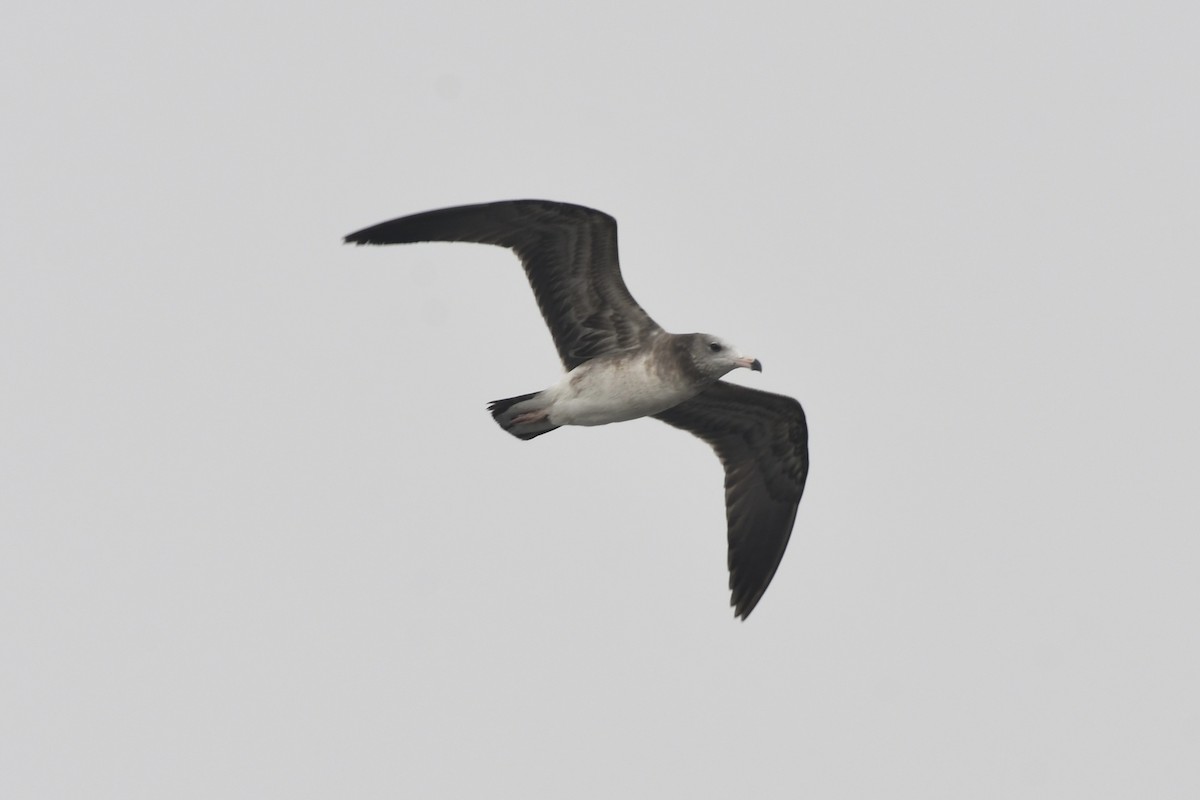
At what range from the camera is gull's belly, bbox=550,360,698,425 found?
50.9 feet

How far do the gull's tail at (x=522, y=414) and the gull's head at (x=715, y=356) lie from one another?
1573mm

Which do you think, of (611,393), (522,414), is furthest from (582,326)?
(522,414)

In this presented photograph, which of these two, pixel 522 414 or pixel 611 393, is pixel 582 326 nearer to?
pixel 611 393

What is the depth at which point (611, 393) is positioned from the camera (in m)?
15.6

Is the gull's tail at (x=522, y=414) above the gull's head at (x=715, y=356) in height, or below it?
below

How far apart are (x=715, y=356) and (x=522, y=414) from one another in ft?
6.51

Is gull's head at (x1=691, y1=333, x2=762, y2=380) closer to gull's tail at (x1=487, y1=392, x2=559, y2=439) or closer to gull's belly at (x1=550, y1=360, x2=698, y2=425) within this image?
gull's belly at (x1=550, y1=360, x2=698, y2=425)

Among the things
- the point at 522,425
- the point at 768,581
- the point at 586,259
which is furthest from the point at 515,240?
the point at 768,581

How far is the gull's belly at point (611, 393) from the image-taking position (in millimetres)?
15508

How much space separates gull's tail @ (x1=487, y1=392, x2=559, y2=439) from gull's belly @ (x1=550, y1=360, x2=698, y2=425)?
4.7 inches

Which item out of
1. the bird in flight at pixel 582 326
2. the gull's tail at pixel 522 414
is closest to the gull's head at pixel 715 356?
the bird in flight at pixel 582 326

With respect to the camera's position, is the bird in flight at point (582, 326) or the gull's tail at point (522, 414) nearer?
the bird in flight at point (582, 326)

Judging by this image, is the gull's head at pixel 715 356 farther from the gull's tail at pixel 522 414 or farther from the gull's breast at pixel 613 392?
the gull's tail at pixel 522 414

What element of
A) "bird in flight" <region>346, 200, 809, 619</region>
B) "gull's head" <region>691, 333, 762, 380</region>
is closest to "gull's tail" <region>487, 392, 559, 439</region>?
"bird in flight" <region>346, 200, 809, 619</region>
